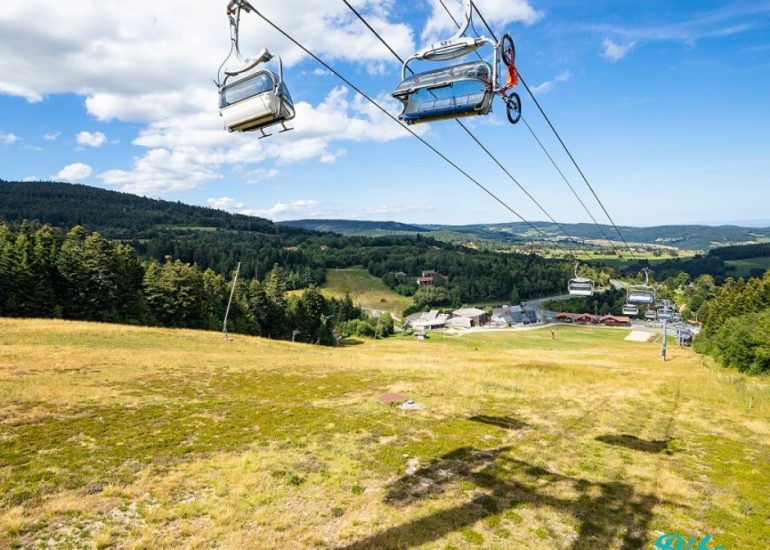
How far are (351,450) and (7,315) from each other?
5278 centimetres

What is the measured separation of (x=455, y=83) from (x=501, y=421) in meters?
17.0

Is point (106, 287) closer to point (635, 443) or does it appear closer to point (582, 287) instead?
point (582, 287)

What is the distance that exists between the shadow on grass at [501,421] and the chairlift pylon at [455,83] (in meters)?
15.7

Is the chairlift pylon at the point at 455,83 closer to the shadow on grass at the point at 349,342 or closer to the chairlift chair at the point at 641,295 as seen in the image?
the chairlift chair at the point at 641,295

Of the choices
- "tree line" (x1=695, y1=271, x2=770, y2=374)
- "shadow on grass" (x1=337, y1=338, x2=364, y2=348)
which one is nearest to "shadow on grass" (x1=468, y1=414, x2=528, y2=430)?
"tree line" (x1=695, y1=271, x2=770, y2=374)

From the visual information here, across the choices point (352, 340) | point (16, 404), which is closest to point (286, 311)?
point (352, 340)

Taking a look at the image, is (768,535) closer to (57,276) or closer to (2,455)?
(2,455)

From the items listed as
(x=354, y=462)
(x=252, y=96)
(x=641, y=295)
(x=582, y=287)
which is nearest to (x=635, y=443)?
(x=354, y=462)

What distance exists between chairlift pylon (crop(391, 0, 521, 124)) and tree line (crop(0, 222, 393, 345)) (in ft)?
190

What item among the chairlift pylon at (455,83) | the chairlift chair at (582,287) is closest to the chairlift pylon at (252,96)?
the chairlift pylon at (455,83)

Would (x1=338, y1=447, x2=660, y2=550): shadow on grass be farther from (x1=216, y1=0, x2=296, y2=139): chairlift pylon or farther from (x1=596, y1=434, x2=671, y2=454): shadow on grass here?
(x1=216, y1=0, x2=296, y2=139): chairlift pylon

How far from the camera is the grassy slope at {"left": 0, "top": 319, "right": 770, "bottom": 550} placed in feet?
35.6

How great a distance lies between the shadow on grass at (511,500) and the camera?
10797 mm

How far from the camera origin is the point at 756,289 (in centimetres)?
6400
